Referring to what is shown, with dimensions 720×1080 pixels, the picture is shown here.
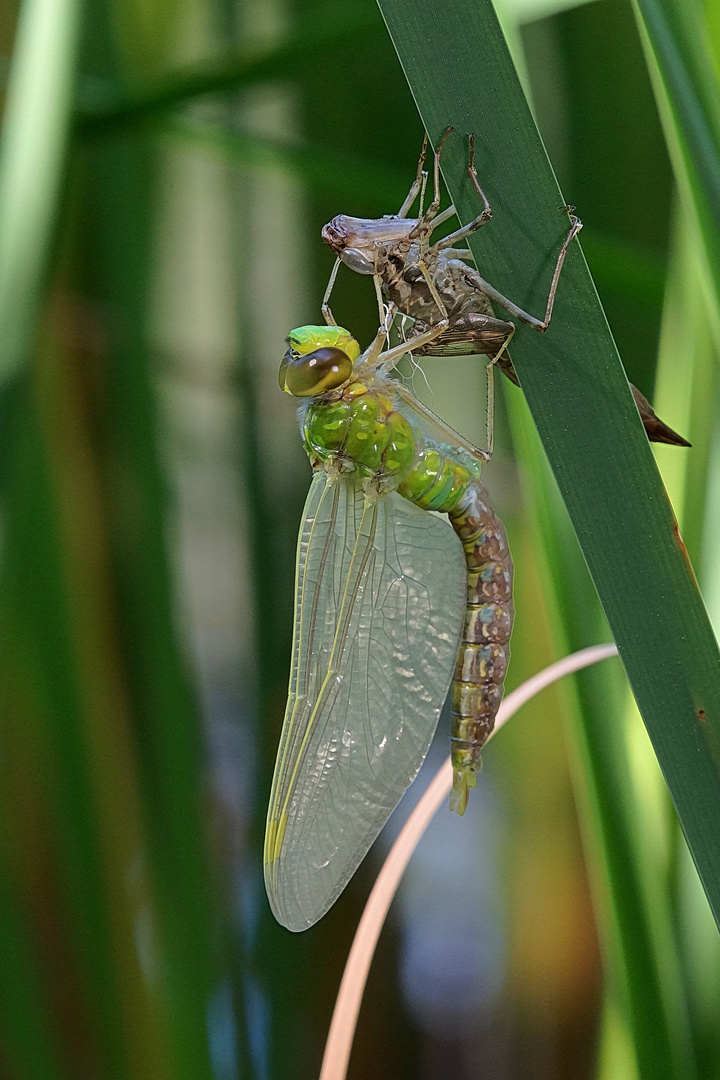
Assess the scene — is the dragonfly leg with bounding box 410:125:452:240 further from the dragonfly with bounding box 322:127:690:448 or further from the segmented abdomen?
the segmented abdomen

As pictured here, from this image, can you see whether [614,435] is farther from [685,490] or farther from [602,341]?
[685,490]

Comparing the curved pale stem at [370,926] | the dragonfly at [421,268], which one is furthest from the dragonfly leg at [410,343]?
the curved pale stem at [370,926]

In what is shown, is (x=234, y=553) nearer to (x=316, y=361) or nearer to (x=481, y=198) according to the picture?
(x=316, y=361)

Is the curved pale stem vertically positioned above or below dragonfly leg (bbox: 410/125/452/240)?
below

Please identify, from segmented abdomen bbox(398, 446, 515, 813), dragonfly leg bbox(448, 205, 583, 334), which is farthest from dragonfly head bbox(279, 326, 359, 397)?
dragonfly leg bbox(448, 205, 583, 334)

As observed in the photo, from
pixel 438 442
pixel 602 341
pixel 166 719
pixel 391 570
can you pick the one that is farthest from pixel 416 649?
pixel 602 341

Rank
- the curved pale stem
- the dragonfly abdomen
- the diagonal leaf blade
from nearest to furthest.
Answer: the diagonal leaf blade
the curved pale stem
the dragonfly abdomen

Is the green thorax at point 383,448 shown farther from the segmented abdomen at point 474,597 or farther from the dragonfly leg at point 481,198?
the dragonfly leg at point 481,198

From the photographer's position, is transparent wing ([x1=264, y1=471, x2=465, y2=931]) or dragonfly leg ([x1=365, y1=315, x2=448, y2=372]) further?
transparent wing ([x1=264, y1=471, x2=465, y2=931])
